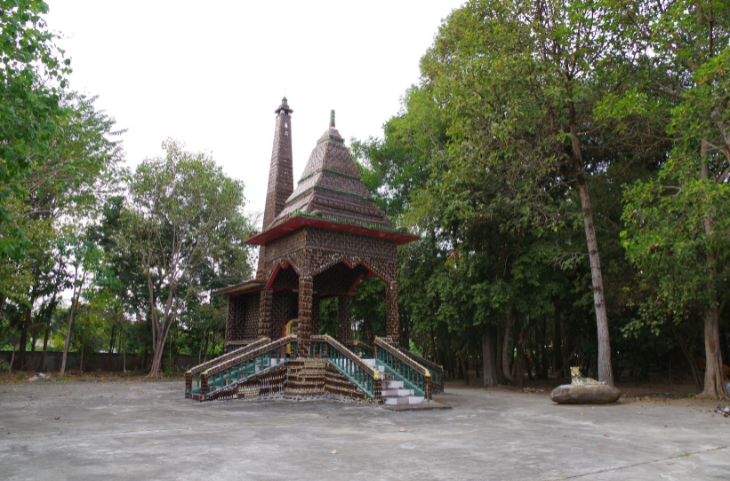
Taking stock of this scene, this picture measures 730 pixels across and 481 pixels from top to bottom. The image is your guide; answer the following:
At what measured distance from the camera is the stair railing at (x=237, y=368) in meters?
10.0

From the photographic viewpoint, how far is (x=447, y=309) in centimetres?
1548

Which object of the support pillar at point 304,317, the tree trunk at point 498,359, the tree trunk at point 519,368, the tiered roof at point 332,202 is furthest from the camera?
the tree trunk at point 498,359

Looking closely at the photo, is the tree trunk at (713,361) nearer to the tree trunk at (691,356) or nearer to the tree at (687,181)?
the tree at (687,181)

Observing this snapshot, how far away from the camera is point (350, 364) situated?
10.7 metres

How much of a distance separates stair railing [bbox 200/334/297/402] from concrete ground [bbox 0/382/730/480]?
3.93 ft

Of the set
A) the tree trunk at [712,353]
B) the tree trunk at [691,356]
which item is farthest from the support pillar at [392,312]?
the tree trunk at [691,356]

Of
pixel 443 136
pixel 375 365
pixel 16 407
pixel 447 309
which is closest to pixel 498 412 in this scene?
pixel 375 365

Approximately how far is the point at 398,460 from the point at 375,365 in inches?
279

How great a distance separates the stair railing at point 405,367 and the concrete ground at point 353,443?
131 centimetres

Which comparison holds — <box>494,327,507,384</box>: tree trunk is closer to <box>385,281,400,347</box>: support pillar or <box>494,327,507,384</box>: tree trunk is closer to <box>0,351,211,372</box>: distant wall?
<box>385,281,400,347</box>: support pillar

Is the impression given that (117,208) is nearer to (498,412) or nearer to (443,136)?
(443,136)

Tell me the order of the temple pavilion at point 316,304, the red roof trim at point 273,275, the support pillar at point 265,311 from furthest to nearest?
1. the support pillar at point 265,311
2. the red roof trim at point 273,275
3. the temple pavilion at point 316,304

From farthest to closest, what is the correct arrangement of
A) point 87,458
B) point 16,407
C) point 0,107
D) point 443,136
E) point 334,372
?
1. point 443,136
2. point 334,372
3. point 16,407
4. point 0,107
5. point 87,458

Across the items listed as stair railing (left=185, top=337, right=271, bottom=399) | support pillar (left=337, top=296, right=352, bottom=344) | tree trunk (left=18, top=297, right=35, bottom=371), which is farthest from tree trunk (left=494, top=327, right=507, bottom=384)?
tree trunk (left=18, top=297, right=35, bottom=371)
